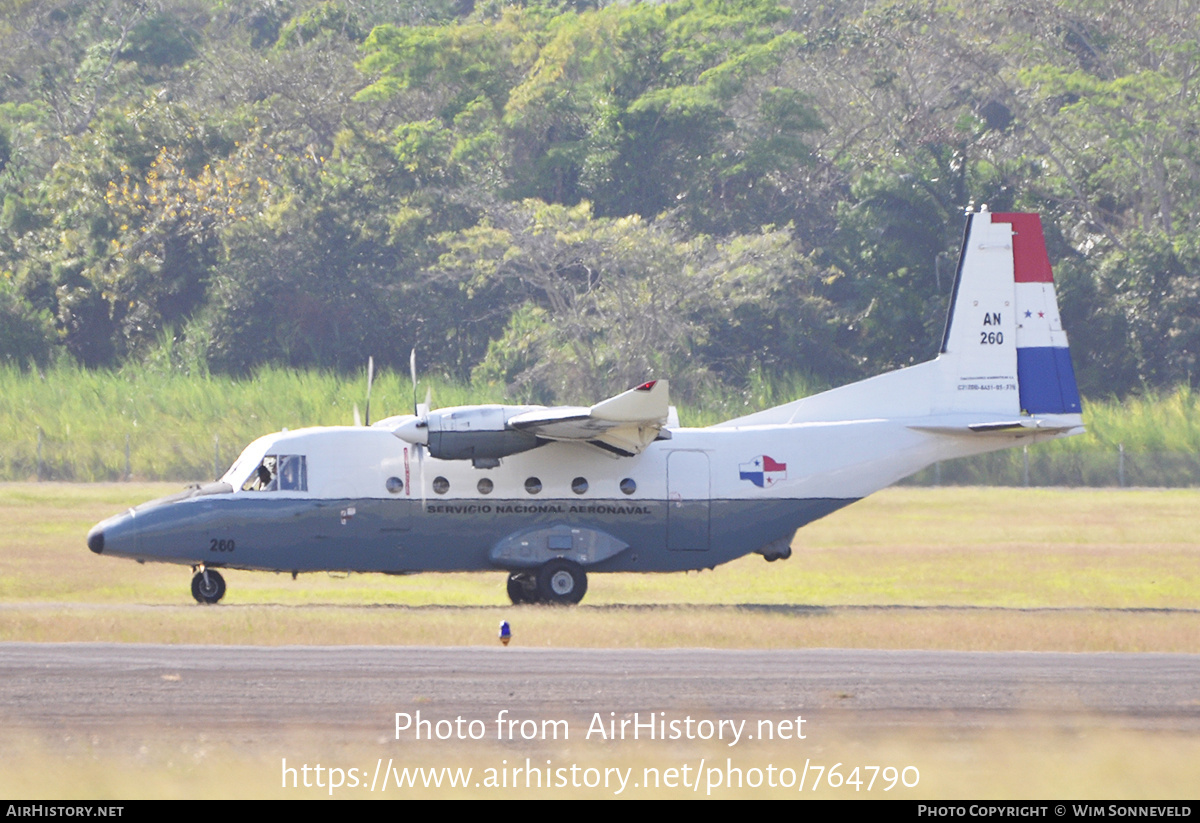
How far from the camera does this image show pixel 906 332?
5356cm

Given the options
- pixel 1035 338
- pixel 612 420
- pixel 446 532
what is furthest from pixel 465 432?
pixel 1035 338

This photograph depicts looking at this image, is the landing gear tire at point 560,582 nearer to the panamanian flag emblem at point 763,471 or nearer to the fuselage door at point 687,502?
the fuselage door at point 687,502

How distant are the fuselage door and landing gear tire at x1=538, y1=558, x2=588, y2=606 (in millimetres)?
1343

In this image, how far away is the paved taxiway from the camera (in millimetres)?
12672

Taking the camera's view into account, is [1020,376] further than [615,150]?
No

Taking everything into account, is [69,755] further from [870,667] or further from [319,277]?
[319,277]

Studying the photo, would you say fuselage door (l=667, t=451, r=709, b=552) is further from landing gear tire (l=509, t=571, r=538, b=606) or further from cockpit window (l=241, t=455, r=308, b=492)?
cockpit window (l=241, t=455, r=308, b=492)

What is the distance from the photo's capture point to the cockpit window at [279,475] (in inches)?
808

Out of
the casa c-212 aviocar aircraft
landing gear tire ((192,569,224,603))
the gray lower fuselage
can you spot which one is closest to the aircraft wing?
the casa c-212 aviocar aircraft

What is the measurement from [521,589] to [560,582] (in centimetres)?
104

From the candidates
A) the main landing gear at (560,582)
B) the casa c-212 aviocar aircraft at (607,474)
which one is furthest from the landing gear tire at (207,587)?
the main landing gear at (560,582)

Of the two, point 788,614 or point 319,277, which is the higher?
point 319,277

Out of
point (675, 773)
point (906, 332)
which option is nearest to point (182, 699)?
point (675, 773)
